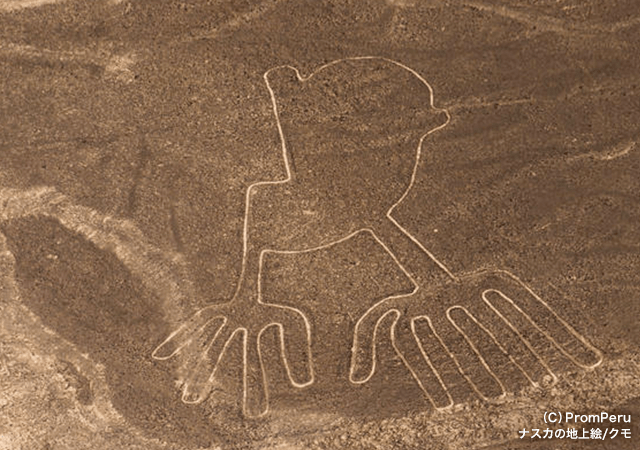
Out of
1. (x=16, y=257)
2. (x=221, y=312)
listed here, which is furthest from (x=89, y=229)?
(x=221, y=312)

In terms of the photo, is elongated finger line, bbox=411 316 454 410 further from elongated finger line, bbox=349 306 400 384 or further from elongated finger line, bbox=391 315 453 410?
elongated finger line, bbox=349 306 400 384

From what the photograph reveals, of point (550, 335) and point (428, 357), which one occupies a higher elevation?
point (550, 335)

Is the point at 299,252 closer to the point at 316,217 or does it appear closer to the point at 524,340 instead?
the point at 316,217

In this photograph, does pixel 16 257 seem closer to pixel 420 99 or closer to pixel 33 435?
pixel 33 435

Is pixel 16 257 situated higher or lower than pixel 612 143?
lower

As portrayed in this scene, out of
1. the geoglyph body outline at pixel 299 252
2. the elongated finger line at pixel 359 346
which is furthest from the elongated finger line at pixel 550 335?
the elongated finger line at pixel 359 346

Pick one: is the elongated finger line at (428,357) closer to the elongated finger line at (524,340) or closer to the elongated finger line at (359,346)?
Answer: the elongated finger line at (359,346)

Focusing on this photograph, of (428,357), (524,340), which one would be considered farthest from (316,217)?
(524,340)
